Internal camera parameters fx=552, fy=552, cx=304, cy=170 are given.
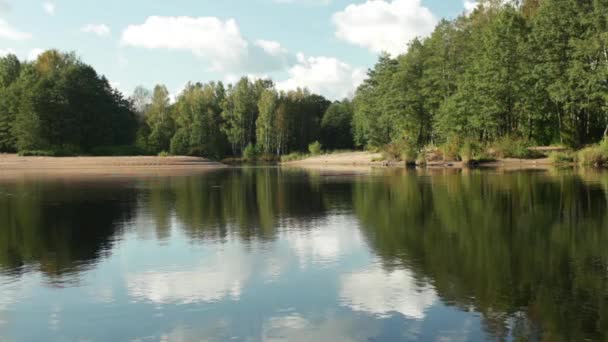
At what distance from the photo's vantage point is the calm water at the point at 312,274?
7427 millimetres

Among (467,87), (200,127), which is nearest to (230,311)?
(467,87)

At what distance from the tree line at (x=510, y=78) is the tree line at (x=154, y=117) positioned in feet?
159

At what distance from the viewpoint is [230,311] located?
8.19 m

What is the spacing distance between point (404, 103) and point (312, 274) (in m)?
68.9

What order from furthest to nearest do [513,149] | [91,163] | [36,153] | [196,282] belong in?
[36,153] < [91,163] < [513,149] < [196,282]

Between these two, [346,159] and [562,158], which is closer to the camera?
[562,158]

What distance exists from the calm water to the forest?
39464mm

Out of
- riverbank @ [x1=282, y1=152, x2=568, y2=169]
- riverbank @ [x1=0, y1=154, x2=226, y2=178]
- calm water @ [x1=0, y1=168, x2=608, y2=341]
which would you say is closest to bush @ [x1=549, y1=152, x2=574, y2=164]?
riverbank @ [x1=282, y1=152, x2=568, y2=169]

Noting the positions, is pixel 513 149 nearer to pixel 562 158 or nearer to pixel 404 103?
pixel 562 158

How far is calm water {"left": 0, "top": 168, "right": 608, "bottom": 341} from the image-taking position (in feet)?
24.4

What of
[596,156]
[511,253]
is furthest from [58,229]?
[596,156]

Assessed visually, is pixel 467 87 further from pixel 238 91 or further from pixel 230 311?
pixel 238 91

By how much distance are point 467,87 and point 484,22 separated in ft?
45.4

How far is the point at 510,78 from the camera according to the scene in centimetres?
5944
